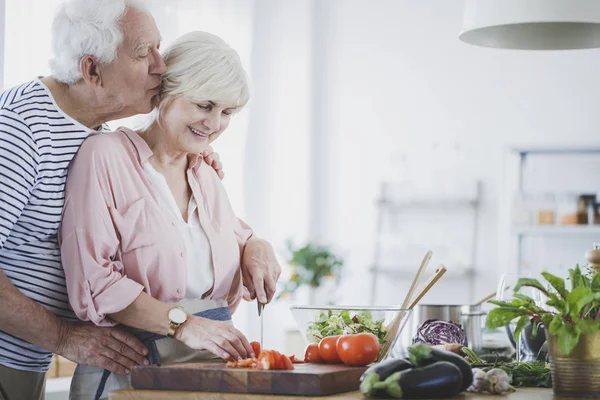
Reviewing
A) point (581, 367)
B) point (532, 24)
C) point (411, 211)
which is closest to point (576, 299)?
point (581, 367)

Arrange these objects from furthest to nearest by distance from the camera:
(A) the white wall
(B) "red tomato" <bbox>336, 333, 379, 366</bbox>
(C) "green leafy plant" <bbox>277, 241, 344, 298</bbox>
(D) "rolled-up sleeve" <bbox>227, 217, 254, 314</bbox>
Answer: (A) the white wall, (C) "green leafy plant" <bbox>277, 241, 344, 298</bbox>, (D) "rolled-up sleeve" <bbox>227, 217, 254, 314</bbox>, (B) "red tomato" <bbox>336, 333, 379, 366</bbox>

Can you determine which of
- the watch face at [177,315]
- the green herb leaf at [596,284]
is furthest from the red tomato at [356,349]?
the green herb leaf at [596,284]

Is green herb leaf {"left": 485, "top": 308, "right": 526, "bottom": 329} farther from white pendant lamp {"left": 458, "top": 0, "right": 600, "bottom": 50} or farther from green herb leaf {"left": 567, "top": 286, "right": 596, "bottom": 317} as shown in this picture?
white pendant lamp {"left": 458, "top": 0, "right": 600, "bottom": 50}

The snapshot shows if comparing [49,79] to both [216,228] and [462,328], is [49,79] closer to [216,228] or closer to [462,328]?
[216,228]

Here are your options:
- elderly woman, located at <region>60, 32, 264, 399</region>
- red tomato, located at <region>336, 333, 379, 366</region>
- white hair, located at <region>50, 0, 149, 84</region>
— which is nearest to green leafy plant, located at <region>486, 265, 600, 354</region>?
red tomato, located at <region>336, 333, 379, 366</region>

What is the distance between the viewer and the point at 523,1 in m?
2.44

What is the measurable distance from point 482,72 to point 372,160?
3.54 feet

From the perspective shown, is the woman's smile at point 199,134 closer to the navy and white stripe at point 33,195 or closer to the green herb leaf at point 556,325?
the navy and white stripe at point 33,195

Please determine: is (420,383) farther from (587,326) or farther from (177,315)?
(177,315)

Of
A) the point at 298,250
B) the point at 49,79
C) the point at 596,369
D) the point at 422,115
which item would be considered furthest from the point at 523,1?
the point at 422,115

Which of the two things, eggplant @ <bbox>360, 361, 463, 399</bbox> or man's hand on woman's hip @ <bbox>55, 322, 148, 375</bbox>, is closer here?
eggplant @ <bbox>360, 361, 463, 399</bbox>

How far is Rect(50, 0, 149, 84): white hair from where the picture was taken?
217 centimetres

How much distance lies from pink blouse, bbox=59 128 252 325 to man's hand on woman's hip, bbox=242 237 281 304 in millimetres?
122

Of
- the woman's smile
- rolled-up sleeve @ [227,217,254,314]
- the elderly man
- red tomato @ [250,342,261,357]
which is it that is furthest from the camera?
rolled-up sleeve @ [227,217,254,314]
